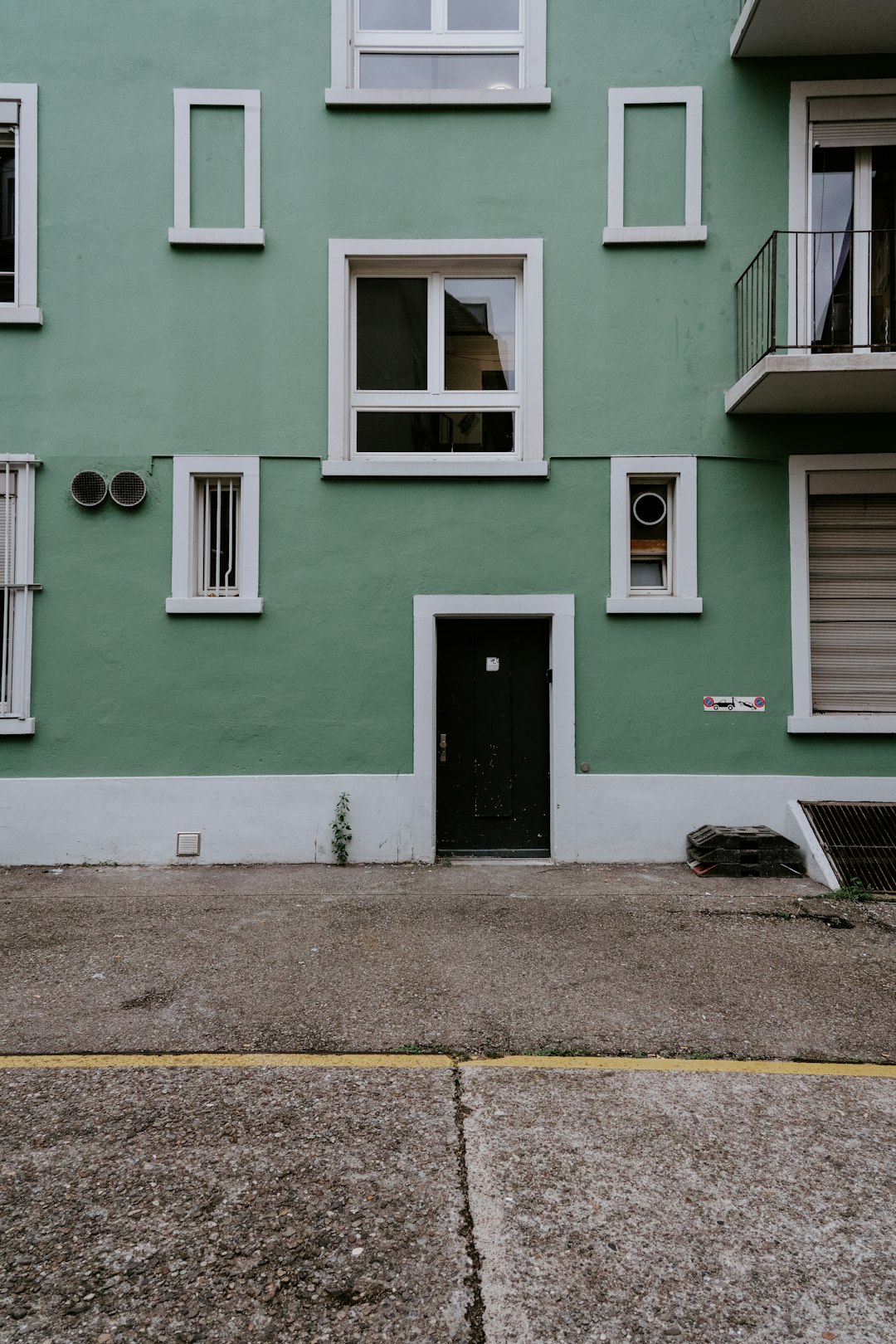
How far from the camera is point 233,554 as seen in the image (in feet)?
24.0

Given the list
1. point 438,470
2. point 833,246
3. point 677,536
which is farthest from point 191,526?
point 833,246

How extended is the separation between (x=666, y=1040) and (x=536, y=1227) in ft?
4.97

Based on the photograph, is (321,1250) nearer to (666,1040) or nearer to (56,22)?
(666,1040)

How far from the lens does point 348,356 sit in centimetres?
735

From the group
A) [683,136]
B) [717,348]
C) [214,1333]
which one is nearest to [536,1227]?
[214,1333]

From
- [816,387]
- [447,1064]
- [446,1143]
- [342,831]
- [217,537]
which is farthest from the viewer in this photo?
[217,537]

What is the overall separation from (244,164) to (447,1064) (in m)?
7.75

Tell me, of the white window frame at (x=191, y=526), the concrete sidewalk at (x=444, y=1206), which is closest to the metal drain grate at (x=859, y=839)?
the concrete sidewalk at (x=444, y=1206)

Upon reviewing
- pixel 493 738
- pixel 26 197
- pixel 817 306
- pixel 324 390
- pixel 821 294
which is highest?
pixel 26 197

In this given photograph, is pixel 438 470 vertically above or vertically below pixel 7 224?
below

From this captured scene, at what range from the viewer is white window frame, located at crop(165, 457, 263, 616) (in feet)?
23.5

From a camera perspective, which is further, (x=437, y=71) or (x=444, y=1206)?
(x=437, y=71)

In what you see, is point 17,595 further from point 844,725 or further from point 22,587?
point 844,725

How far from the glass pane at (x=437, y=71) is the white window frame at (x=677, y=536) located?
3970 mm
